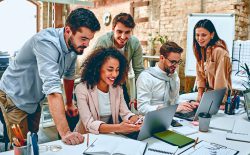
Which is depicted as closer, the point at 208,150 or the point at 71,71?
the point at 208,150

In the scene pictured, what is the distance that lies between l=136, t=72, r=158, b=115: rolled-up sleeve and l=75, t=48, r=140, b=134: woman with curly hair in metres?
0.19

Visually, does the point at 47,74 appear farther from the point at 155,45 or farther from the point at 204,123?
the point at 155,45

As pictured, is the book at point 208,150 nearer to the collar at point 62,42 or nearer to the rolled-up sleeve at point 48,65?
the rolled-up sleeve at point 48,65

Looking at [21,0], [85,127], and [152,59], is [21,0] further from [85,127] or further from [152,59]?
[85,127]

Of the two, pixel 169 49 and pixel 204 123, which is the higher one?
pixel 169 49

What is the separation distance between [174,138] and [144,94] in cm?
64

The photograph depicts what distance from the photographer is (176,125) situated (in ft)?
5.95

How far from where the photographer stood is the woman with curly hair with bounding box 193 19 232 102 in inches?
90.9

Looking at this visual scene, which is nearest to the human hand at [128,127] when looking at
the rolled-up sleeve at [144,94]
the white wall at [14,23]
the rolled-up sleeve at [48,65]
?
the rolled-up sleeve at [48,65]

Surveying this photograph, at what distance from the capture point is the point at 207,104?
6.48 ft

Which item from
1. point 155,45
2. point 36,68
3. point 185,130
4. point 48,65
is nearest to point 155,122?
point 185,130

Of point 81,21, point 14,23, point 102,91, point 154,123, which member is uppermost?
point 14,23

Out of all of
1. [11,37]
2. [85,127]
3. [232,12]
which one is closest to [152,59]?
[232,12]

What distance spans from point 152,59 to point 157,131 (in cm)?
382
